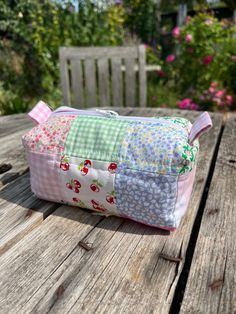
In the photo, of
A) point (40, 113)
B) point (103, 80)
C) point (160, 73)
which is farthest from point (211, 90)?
point (40, 113)

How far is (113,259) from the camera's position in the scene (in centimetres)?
82

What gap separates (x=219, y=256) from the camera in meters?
0.81

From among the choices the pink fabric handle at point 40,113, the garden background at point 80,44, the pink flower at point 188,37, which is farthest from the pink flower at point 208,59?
the pink fabric handle at point 40,113

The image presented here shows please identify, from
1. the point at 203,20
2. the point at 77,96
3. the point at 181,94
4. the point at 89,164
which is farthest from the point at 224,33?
the point at 89,164

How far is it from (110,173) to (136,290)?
338mm

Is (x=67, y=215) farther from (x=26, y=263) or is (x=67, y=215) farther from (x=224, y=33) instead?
(x=224, y=33)

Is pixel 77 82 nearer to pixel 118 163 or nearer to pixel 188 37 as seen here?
pixel 118 163

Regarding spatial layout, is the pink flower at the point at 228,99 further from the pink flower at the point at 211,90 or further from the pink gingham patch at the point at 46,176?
the pink gingham patch at the point at 46,176

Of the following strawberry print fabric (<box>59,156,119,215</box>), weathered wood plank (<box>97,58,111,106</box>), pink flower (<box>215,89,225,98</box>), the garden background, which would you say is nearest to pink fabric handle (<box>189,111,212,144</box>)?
strawberry print fabric (<box>59,156,119,215</box>)

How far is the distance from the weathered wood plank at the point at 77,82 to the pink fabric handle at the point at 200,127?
7.06ft

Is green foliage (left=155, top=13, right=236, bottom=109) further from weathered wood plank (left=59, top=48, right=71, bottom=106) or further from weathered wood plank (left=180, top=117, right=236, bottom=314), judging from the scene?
weathered wood plank (left=180, top=117, right=236, bottom=314)

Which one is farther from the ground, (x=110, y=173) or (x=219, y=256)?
(x=110, y=173)

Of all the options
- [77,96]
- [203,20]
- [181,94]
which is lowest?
[181,94]

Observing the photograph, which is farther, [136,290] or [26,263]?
[26,263]
